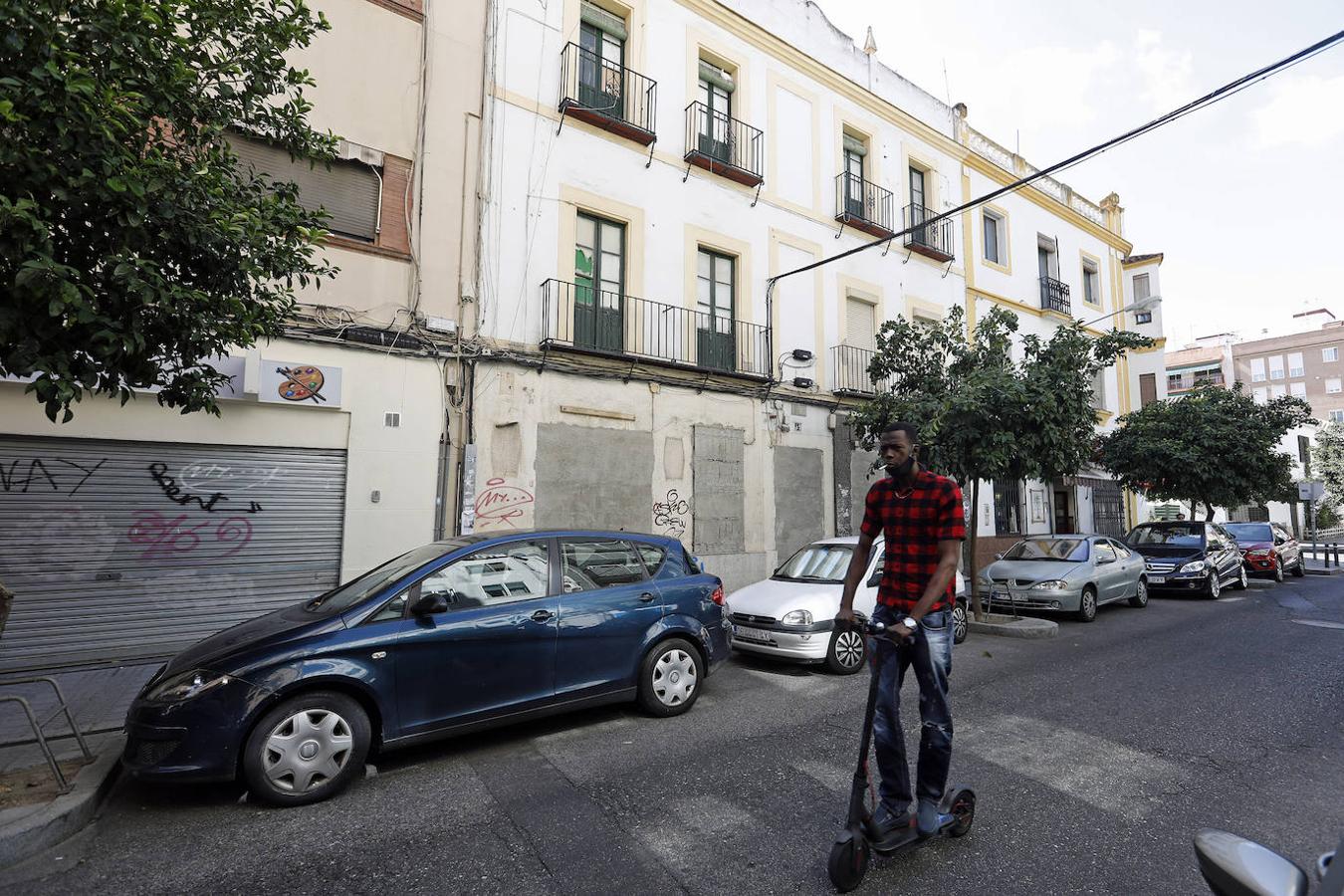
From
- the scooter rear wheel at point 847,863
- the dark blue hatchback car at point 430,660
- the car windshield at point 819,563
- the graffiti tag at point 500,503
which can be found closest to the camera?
the scooter rear wheel at point 847,863

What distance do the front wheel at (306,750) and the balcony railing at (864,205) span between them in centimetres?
1326

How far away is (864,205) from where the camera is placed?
15.0m

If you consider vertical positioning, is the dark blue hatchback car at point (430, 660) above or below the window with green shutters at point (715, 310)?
below

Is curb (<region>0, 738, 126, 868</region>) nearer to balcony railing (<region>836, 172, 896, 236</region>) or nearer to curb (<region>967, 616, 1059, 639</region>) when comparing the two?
curb (<region>967, 616, 1059, 639</region>)

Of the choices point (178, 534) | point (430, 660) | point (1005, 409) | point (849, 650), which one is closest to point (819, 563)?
point (849, 650)

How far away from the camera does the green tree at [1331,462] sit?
34812 mm

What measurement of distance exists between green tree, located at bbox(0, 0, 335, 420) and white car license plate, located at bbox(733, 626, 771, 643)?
17.6 feet

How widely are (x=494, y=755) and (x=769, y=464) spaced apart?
29.1ft

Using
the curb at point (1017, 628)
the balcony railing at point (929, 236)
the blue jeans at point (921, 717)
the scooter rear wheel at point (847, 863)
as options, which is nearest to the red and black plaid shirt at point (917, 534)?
the blue jeans at point (921, 717)

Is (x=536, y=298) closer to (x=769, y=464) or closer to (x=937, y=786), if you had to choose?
(x=769, y=464)

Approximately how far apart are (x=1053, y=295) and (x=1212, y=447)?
20.5 ft

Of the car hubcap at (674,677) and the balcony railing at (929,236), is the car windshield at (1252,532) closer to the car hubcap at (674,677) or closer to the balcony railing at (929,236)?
the balcony railing at (929,236)

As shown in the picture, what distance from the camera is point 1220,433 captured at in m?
15.9

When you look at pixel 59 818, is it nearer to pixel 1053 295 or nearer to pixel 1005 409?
pixel 1005 409
